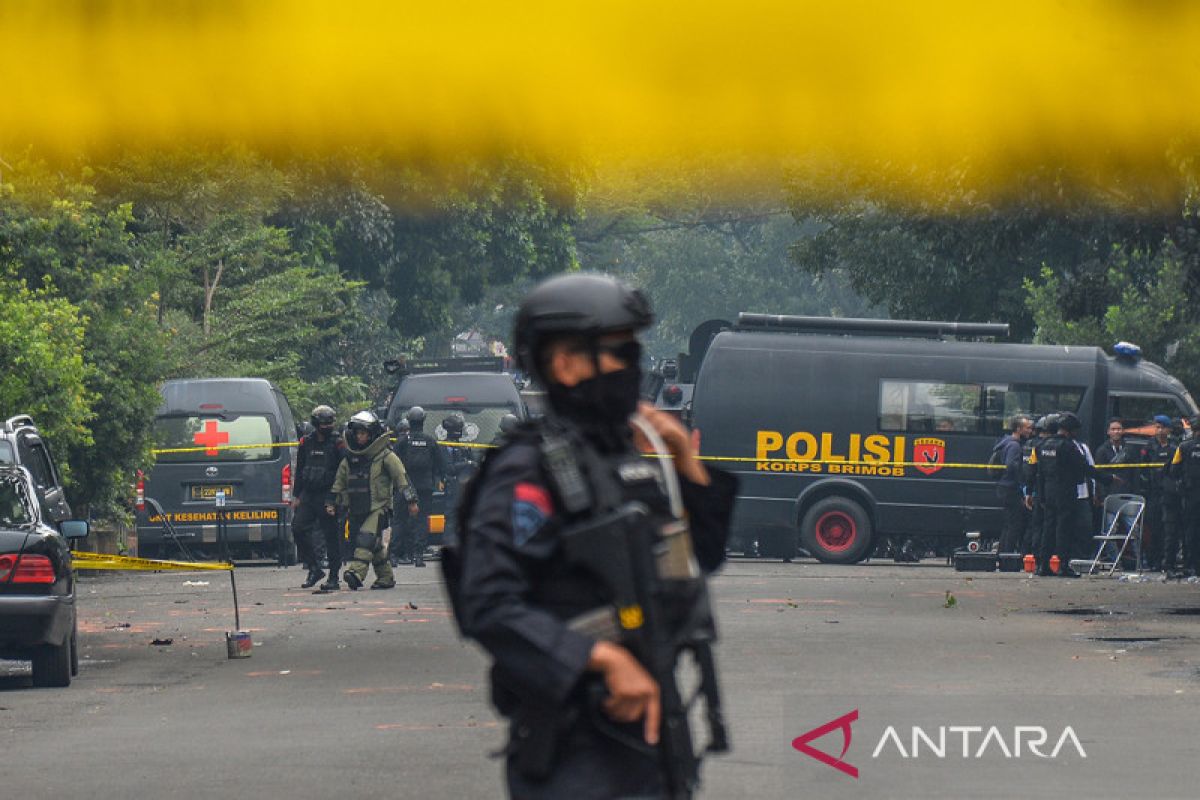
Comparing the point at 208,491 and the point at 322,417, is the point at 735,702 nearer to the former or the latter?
the point at 322,417

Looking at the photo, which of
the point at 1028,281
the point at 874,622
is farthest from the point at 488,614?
the point at 1028,281

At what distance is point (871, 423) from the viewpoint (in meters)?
29.9

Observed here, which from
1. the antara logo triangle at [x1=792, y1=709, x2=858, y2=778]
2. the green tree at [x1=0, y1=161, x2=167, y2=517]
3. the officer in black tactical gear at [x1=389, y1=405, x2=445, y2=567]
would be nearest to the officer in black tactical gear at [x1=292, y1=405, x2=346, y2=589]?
the green tree at [x1=0, y1=161, x2=167, y2=517]

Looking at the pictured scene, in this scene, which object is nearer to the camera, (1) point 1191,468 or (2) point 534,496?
(2) point 534,496

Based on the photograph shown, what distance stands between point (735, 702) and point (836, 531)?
57.5 feet

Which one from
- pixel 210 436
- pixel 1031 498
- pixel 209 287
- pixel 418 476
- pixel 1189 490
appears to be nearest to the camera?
pixel 1189 490

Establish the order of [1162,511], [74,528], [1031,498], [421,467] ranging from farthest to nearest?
[1031,498], [421,467], [1162,511], [74,528]

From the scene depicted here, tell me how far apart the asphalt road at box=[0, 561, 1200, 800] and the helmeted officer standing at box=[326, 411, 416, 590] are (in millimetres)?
1191

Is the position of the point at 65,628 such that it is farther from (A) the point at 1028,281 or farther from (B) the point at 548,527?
(A) the point at 1028,281

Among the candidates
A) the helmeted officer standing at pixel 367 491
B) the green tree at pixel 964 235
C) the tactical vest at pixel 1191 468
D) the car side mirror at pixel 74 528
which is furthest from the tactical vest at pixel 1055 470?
the car side mirror at pixel 74 528

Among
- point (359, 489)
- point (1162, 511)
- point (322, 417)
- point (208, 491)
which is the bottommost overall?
point (208, 491)

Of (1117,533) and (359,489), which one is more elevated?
(359,489)

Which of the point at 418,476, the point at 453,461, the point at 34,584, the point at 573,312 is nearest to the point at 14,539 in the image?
the point at 34,584

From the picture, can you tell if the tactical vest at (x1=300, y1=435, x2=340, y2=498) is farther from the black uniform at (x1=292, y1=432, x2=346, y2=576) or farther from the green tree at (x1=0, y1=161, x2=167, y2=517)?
the green tree at (x1=0, y1=161, x2=167, y2=517)
